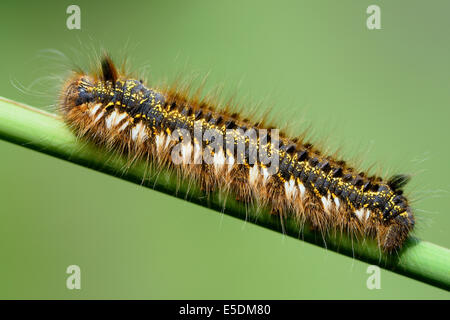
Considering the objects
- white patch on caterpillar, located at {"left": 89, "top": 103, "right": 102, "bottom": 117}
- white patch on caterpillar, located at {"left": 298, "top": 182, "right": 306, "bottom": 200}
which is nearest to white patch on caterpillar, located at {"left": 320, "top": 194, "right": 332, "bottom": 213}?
white patch on caterpillar, located at {"left": 298, "top": 182, "right": 306, "bottom": 200}

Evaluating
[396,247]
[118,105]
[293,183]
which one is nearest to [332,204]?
[293,183]

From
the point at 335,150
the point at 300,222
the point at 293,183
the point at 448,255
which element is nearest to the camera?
the point at 448,255

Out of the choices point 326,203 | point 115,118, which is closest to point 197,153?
point 115,118

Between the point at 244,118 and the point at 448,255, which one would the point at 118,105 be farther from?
the point at 448,255

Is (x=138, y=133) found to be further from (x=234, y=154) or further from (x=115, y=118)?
(x=234, y=154)

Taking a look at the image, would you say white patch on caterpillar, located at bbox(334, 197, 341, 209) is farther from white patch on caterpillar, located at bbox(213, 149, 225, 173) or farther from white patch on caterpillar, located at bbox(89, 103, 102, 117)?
white patch on caterpillar, located at bbox(89, 103, 102, 117)

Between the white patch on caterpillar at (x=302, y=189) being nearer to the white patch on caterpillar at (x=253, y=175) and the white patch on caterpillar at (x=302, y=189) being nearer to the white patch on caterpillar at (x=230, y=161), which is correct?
the white patch on caterpillar at (x=253, y=175)

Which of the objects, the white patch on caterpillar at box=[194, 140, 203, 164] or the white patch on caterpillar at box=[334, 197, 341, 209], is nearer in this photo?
the white patch on caterpillar at box=[194, 140, 203, 164]
